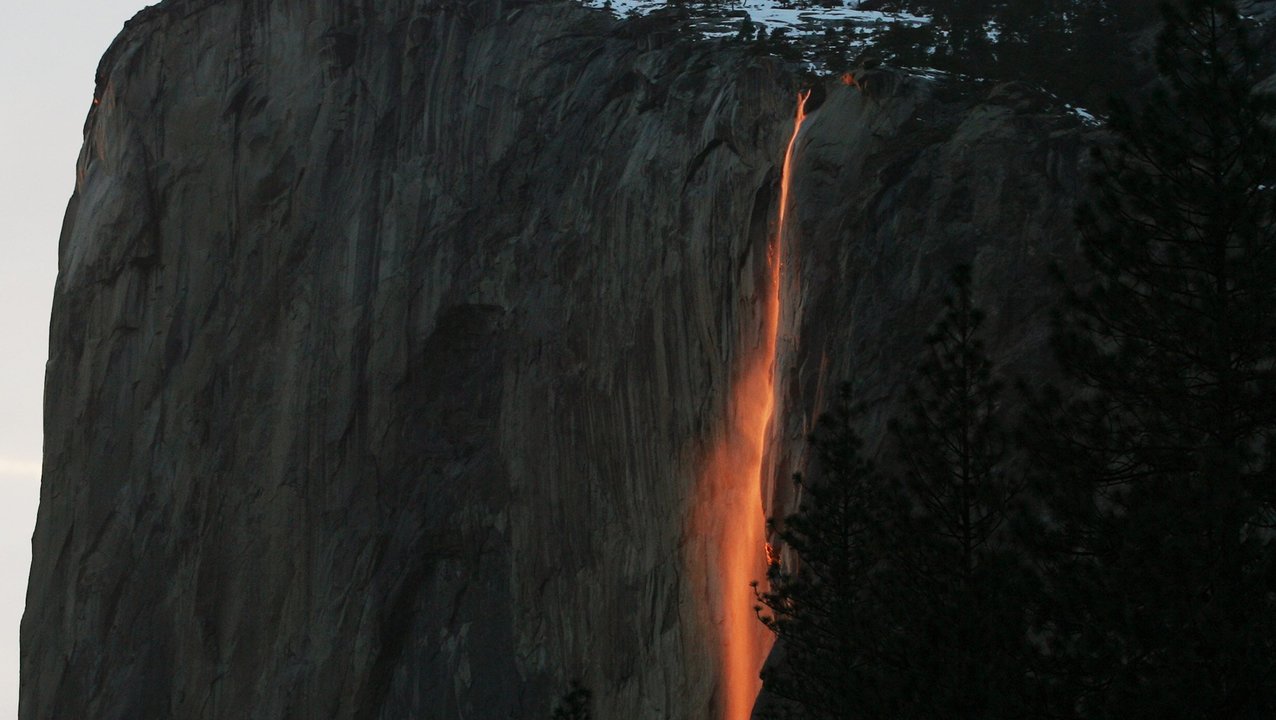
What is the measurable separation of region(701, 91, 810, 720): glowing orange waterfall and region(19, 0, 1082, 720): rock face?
0.58 meters

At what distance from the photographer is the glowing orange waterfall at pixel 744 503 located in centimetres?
3228

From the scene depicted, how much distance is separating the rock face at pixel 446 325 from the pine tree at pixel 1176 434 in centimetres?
894

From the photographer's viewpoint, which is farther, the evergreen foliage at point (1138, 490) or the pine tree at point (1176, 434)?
the evergreen foliage at point (1138, 490)

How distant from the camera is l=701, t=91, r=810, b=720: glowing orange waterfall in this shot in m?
32.3

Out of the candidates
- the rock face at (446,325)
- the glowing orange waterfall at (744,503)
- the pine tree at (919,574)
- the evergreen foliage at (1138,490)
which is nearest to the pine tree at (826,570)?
the pine tree at (919,574)

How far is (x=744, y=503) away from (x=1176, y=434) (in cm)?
1778

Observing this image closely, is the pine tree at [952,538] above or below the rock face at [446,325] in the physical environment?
below

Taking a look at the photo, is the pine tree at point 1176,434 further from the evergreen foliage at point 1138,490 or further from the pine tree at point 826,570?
the pine tree at point 826,570

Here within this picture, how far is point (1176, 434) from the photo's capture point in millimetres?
16500

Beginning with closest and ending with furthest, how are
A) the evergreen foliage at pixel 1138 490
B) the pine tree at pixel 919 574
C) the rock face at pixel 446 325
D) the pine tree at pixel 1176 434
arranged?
the pine tree at pixel 1176 434
the evergreen foliage at pixel 1138 490
the pine tree at pixel 919 574
the rock face at pixel 446 325

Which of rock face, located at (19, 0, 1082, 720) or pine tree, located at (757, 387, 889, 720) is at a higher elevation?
rock face, located at (19, 0, 1082, 720)

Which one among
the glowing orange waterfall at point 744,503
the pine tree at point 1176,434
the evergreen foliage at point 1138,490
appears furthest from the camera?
the glowing orange waterfall at point 744,503

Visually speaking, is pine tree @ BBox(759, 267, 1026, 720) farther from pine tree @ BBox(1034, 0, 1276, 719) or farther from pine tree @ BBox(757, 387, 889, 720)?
pine tree @ BBox(1034, 0, 1276, 719)

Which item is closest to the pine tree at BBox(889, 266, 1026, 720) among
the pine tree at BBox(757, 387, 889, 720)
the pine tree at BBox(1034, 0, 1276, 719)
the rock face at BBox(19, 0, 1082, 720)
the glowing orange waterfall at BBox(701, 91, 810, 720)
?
the pine tree at BBox(1034, 0, 1276, 719)
